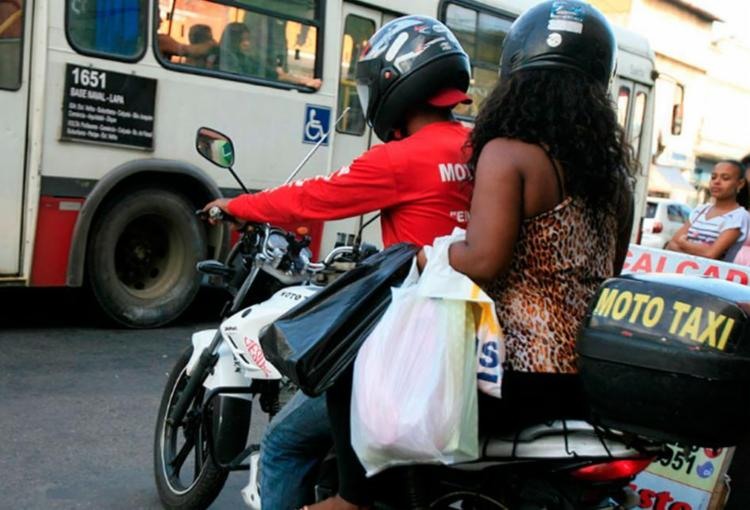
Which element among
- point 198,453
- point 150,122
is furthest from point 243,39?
point 198,453

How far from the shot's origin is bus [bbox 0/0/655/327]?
21.1 ft

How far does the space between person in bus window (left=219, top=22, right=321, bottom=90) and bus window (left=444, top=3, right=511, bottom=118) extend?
7.08 ft

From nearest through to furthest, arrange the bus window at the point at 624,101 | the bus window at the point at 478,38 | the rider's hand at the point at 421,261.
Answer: the rider's hand at the point at 421,261, the bus window at the point at 478,38, the bus window at the point at 624,101

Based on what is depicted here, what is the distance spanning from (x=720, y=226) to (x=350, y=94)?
A: 4193 millimetres

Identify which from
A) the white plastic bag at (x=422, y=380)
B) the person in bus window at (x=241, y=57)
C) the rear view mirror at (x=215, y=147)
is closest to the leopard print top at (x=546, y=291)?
the white plastic bag at (x=422, y=380)

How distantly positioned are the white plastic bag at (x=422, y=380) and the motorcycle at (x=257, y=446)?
23 centimetres

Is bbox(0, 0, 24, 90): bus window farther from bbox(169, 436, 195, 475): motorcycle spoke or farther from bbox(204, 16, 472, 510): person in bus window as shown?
bbox(204, 16, 472, 510): person in bus window

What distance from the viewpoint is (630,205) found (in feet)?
8.13

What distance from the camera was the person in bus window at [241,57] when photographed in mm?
7496

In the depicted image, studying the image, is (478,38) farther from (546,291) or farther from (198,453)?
(546,291)

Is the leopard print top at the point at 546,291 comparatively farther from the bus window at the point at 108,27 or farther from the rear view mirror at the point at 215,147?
the bus window at the point at 108,27

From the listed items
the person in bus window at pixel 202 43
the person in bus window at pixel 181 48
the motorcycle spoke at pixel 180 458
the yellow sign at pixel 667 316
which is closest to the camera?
the yellow sign at pixel 667 316

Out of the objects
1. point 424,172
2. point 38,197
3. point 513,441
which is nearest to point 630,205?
point 424,172

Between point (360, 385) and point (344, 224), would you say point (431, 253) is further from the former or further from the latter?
point (344, 224)
